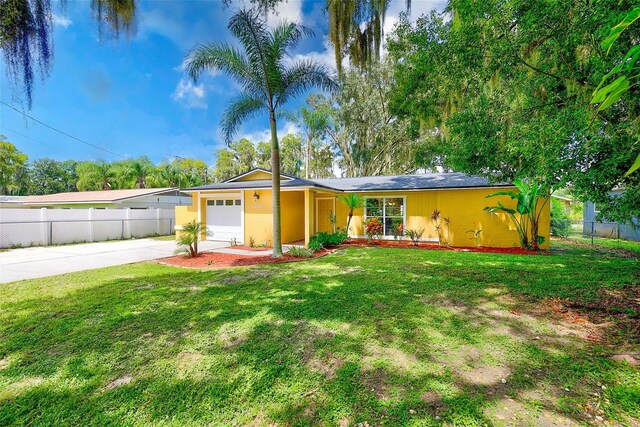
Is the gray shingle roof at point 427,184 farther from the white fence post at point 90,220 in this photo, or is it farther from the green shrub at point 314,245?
the white fence post at point 90,220

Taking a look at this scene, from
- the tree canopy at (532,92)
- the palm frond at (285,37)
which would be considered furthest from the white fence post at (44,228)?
the tree canopy at (532,92)

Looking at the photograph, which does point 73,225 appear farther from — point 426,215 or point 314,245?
point 426,215

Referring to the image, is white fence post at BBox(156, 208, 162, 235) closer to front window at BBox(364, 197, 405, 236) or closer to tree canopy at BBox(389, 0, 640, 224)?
front window at BBox(364, 197, 405, 236)

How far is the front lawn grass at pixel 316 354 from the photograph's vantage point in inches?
95.4

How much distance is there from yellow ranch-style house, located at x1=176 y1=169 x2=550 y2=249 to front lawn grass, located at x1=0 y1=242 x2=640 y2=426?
5348mm

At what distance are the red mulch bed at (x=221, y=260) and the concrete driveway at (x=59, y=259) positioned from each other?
1352 millimetres

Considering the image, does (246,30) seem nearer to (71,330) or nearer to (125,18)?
(125,18)

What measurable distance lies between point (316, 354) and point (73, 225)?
15.4 metres

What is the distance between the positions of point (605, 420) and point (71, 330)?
6.09 meters

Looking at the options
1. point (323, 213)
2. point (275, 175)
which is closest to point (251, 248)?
point (275, 175)

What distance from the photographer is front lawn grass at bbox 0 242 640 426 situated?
242cm

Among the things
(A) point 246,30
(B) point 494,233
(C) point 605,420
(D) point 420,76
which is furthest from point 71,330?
(B) point 494,233

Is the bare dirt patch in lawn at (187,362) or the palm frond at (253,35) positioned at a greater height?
the palm frond at (253,35)

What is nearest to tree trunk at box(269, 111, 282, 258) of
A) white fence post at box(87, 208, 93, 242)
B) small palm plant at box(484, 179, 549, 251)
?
small palm plant at box(484, 179, 549, 251)
